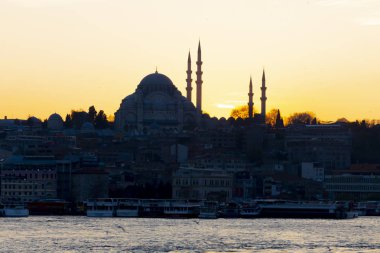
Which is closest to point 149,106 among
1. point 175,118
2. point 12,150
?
point 175,118

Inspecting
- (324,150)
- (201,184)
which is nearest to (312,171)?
(324,150)

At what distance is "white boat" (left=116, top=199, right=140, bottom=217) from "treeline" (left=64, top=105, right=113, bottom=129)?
61.5 metres

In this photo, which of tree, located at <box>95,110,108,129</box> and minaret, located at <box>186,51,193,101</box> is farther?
tree, located at <box>95,110,108,129</box>

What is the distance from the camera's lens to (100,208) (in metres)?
89.6

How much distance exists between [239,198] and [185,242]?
147 ft

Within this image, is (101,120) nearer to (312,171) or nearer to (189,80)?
(189,80)

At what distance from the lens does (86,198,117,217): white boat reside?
3492 inches

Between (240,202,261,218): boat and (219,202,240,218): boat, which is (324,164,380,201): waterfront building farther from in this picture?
(240,202,261,218): boat

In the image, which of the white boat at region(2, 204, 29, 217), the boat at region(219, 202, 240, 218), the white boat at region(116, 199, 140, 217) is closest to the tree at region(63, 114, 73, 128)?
the white boat at region(116, 199, 140, 217)

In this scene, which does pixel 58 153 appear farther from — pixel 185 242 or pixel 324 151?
pixel 185 242

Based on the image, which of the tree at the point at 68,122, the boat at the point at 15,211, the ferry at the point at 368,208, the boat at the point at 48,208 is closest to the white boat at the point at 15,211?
the boat at the point at 15,211

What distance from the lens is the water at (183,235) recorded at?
58.8 meters

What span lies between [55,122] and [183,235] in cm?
8962

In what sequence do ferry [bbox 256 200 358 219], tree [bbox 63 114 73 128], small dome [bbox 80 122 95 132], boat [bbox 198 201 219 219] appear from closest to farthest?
1. boat [bbox 198 201 219 219]
2. ferry [bbox 256 200 358 219]
3. small dome [bbox 80 122 95 132]
4. tree [bbox 63 114 73 128]
